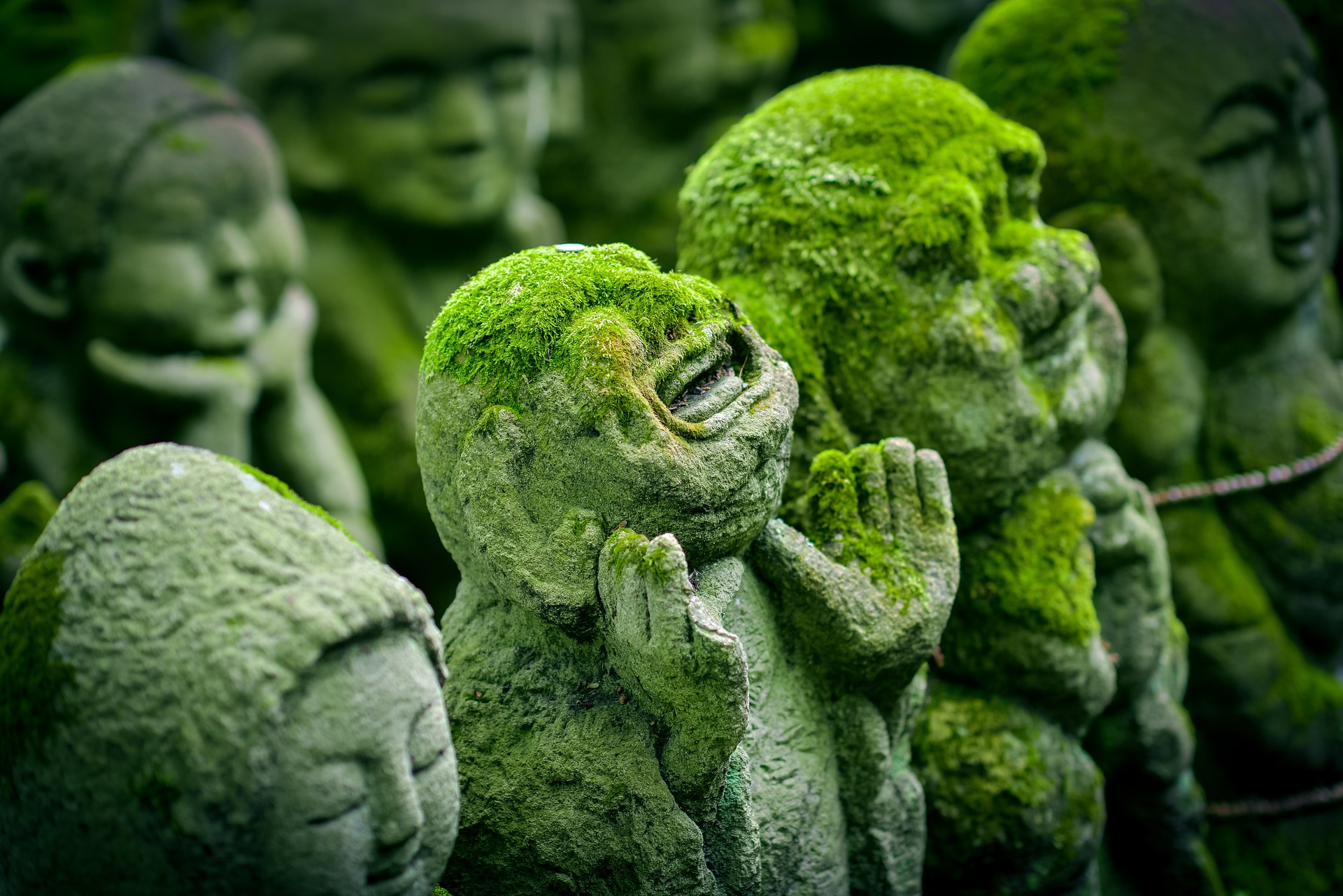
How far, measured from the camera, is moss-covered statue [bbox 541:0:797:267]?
23.4ft

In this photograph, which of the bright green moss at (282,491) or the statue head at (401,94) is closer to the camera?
the bright green moss at (282,491)

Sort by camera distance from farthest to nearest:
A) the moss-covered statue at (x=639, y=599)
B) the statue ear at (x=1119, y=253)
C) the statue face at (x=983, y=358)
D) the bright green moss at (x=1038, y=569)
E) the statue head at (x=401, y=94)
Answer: the statue head at (x=401, y=94)
the statue ear at (x=1119, y=253)
the bright green moss at (x=1038, y=569)
the statue face at (x=983, y=358)
the moss-covered statue at (x=639, y=599)

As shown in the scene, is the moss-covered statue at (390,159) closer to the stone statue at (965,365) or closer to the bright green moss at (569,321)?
the stone statue at (965,365)

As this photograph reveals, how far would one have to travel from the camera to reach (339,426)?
560cm

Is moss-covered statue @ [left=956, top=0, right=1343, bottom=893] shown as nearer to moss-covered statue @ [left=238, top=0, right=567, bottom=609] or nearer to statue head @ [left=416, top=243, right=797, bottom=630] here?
statue head @ [left=416, top=243, right=797, bottom=630]

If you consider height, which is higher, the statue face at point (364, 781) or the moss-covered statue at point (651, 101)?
the statue face at point (364, 781)

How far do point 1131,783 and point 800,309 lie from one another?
1530 mm

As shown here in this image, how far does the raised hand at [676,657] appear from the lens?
1.70 m

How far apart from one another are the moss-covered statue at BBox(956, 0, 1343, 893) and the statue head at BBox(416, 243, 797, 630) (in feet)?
5.79

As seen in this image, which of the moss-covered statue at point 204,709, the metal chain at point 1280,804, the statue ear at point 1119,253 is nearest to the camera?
the moss-covered statue at point 204,709

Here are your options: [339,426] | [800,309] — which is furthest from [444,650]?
[339,426]

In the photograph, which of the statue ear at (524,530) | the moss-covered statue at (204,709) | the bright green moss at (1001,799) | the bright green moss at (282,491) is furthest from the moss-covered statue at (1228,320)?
the moss-covered statue at (204,709)

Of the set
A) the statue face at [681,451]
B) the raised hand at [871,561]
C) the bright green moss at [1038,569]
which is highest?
the statue face at [681,451]

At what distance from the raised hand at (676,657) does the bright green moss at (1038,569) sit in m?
0.95
